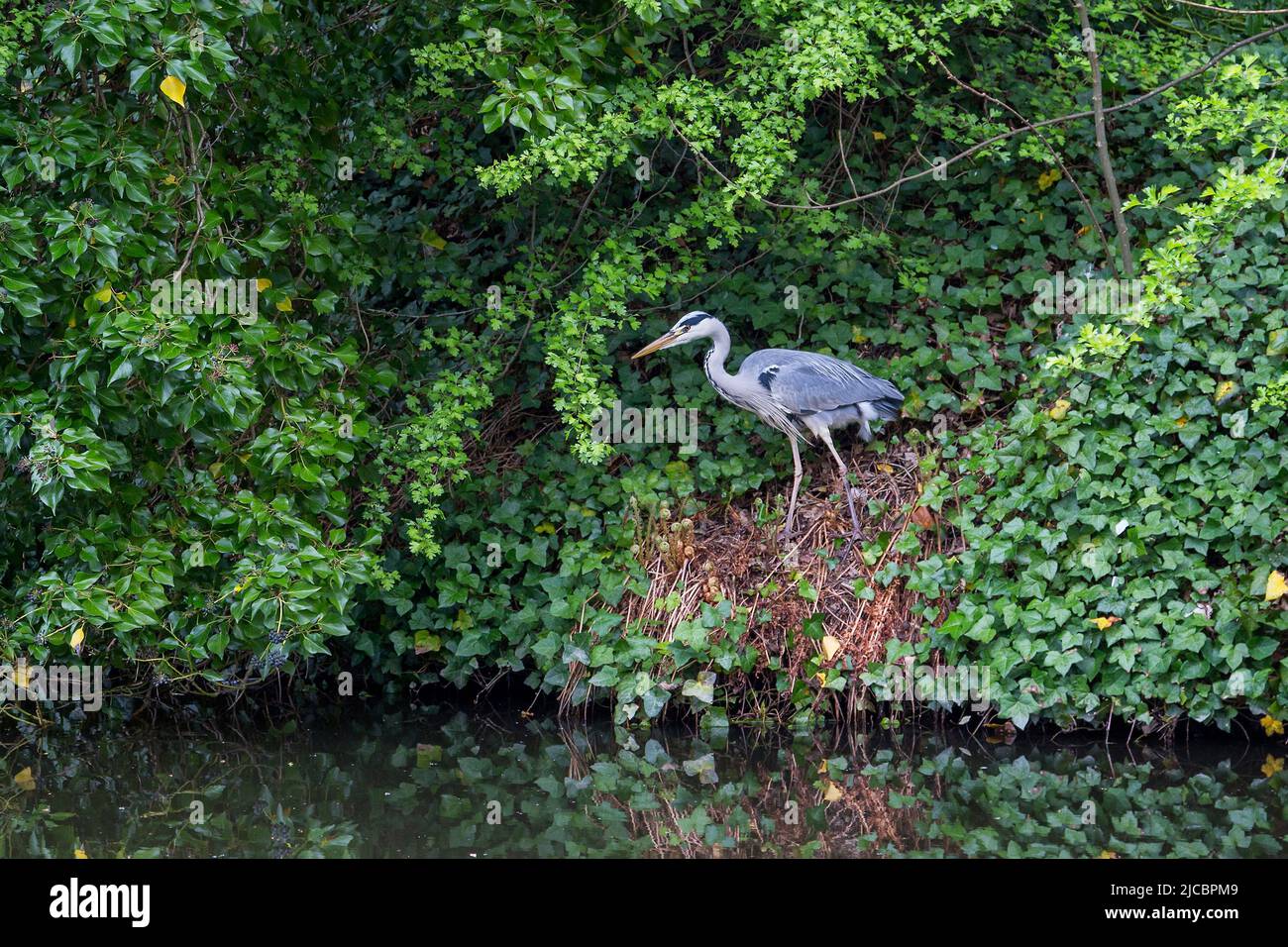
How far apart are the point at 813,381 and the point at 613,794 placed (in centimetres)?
255

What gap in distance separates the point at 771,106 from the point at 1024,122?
2.36m

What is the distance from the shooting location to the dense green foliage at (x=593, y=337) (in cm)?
605

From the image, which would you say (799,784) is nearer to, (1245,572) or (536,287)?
(1245,572)

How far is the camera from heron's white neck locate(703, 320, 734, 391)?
7562 mm

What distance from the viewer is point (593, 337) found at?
23.3 feet

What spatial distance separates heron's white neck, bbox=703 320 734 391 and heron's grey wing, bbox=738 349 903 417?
0.38 feet

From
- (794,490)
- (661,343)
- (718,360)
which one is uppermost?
(661,343)

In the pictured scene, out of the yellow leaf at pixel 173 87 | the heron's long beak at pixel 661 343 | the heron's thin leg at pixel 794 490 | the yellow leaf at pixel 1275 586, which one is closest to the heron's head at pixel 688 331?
the heron's long beak at pixel 661 343

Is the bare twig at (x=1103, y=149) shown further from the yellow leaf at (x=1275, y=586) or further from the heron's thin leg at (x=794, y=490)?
the heron's thin leg at (x=794, y=490)

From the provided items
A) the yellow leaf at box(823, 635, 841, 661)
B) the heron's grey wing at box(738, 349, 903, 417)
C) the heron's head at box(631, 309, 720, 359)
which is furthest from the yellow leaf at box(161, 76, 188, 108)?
the yellow leaf at box(823, 635, 841, 661)

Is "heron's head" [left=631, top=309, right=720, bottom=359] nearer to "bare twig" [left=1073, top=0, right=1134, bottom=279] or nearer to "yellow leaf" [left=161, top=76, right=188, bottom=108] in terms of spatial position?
"bare twig" [left=1073, top=0, right=1134, bottom=279]

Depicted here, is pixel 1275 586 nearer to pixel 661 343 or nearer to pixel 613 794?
pixel 613 794

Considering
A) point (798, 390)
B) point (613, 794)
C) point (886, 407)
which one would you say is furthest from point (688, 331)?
point (613, 794)
